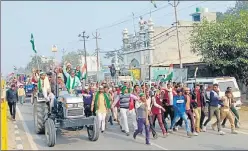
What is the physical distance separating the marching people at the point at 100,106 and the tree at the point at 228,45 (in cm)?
1183

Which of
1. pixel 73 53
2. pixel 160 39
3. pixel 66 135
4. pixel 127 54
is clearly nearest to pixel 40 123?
pixel 66 135

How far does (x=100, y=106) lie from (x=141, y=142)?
8.24 feet

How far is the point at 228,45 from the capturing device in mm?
22953

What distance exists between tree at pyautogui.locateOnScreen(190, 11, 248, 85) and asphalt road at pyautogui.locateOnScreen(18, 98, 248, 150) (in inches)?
409

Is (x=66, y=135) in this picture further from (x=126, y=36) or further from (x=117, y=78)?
(x=126, y=36)

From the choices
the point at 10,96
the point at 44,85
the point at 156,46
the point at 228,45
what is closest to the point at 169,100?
the point at 44,85

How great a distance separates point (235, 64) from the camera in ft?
75.2

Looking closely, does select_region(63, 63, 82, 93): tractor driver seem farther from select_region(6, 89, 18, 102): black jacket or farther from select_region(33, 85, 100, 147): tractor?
select_region(6, 89, 18, 102): black jacket

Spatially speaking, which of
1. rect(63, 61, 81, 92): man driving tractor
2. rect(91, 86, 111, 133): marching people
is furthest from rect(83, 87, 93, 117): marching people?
rect(63, 61, 81, 92): man driving tractor

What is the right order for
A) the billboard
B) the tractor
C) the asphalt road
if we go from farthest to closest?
the billboard < the tractor < the asphalt road

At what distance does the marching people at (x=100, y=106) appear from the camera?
514 inches

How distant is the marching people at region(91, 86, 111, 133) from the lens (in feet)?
42.9

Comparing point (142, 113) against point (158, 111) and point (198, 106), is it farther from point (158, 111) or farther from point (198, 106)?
point (198, 106)

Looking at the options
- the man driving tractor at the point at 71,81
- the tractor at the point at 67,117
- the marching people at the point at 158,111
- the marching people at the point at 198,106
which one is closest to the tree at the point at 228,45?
the marching people at the point at 198,106
